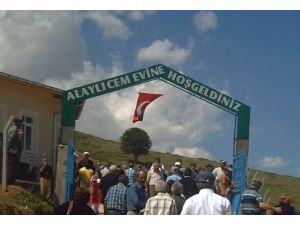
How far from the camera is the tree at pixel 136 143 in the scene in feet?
217

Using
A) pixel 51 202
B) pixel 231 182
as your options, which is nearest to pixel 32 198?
pixel 51 202

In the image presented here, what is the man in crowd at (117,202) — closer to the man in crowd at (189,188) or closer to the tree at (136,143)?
the man in crowd at (189,188)

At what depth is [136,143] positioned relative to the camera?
66.6 metres

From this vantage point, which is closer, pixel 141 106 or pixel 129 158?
pixel 141 106

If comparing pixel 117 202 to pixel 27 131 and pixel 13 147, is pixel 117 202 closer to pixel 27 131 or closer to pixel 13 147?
pixel 13 147

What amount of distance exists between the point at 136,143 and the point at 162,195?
58027 mm

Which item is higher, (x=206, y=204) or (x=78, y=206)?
(x=206, y=204)

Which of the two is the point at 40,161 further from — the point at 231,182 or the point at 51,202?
the point at 231,182

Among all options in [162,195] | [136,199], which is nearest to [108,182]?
[136,199]

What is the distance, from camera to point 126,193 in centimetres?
1133

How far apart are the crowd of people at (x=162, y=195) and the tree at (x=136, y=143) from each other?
4890 centimetres

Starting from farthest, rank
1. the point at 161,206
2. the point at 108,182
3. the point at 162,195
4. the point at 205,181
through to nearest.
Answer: the point at 108,182 < the point at 162,195 < the point at 161,206 < the point at 205,181

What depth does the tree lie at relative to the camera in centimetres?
6600

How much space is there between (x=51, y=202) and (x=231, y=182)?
166 inches
